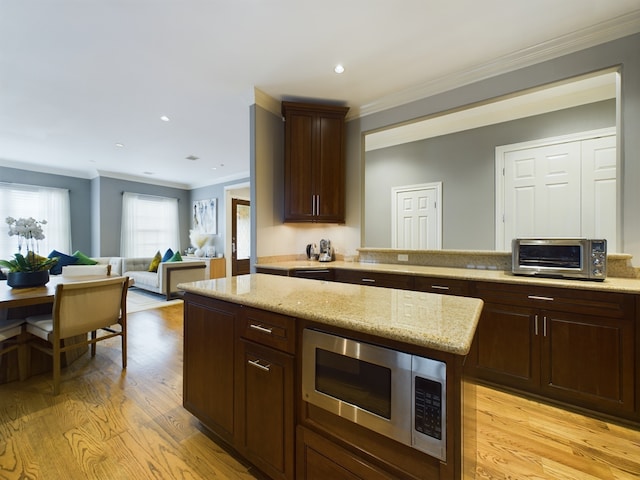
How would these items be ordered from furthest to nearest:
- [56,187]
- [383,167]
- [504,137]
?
[56,187] → [383,167] → [504,137]

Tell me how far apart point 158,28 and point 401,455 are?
295cm

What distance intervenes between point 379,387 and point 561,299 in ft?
5.71

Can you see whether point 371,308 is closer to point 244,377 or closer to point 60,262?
point 244,377

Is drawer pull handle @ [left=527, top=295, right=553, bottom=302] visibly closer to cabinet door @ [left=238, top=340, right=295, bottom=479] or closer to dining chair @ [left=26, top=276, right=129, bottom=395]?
cabinet door @ [left=238, top=340, right=295, bottom=479]

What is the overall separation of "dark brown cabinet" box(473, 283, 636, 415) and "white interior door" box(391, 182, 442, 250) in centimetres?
210

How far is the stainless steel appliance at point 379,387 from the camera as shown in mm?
811

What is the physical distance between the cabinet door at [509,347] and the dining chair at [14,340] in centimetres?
361

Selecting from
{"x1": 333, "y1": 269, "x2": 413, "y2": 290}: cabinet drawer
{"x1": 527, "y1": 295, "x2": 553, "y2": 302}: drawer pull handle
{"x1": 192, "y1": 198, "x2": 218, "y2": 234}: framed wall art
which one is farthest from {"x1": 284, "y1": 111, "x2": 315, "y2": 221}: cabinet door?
{"x1": 192, "y1": 198, "x2": 218, "y2": 234}: framed wall art

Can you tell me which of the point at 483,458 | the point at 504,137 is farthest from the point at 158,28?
the point at 504,137

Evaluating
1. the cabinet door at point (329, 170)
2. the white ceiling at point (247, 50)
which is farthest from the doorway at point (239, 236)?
the cabinet door at point (329, 170)

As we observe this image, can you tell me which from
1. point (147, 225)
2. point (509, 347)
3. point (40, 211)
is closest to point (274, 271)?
point (509, 347)

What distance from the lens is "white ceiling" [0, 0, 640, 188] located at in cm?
189

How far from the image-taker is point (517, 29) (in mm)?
2096

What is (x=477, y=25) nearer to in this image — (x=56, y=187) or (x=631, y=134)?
(x=631, y=134)
